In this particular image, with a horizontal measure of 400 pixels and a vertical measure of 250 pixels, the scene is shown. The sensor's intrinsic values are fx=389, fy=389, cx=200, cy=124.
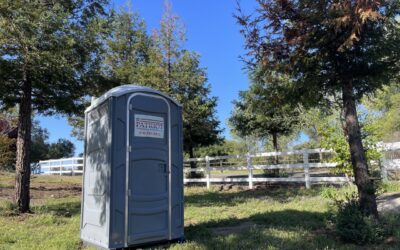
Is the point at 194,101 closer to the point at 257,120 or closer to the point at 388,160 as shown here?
the point at 257,120

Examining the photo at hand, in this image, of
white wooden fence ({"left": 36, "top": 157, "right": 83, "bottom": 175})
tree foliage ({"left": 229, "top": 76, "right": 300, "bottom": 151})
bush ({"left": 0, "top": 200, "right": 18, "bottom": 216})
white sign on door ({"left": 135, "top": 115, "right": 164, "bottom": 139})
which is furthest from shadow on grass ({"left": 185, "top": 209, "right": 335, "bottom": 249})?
white wooden fence ({"left": 36, "top": 157, "right": 83, "bottom": 175})

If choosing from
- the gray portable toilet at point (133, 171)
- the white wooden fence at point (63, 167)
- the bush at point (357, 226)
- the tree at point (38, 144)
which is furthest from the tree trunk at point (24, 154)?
the tree at point (38, 144)

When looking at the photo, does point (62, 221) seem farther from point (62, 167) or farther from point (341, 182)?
point (62, 167)

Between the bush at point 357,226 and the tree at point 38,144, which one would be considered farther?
the tree at point 38,144

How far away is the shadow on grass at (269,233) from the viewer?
18.6ft

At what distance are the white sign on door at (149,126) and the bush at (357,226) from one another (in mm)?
3020

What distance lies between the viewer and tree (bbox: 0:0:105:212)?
Result: 8.61 meters

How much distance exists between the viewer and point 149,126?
6.10 metres

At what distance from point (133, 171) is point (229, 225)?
257 cm

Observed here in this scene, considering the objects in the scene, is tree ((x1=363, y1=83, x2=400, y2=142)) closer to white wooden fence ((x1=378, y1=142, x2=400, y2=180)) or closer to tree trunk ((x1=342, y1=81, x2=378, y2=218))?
white wooden fence ((x1=378, y1=142, x2=400, y2=180))

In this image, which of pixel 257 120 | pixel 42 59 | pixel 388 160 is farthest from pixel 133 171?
pixel 257 120

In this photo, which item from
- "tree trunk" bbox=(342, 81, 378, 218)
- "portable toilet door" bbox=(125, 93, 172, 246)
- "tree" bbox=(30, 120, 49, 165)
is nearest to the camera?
"portable toilet door" bbox=(125, 93, 172, 246)

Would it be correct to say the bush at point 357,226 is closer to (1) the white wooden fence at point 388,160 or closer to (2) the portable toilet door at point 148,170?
(2) the portable toilet door at point 148,170

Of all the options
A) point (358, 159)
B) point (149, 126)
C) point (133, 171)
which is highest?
point (149, 126)
